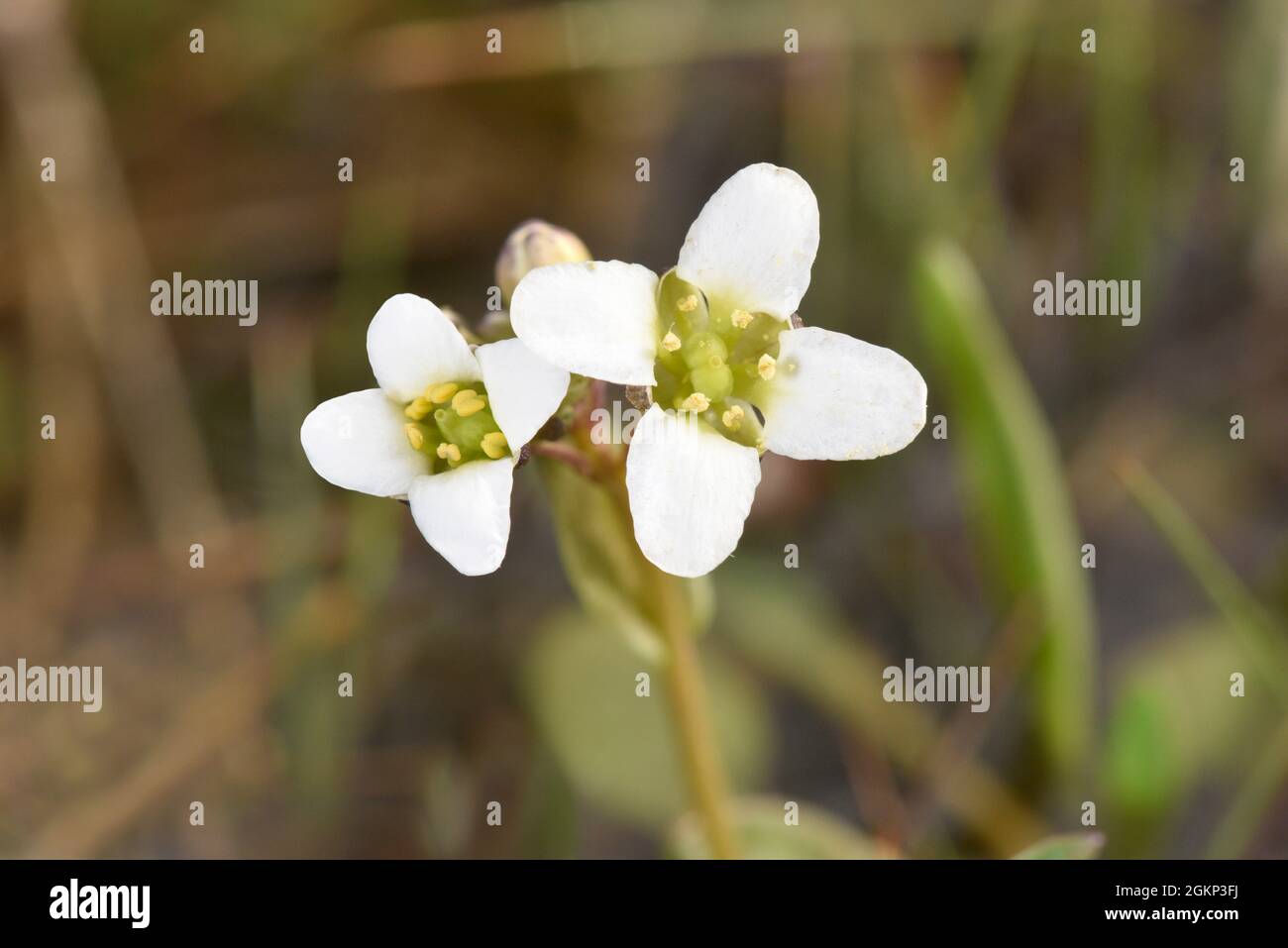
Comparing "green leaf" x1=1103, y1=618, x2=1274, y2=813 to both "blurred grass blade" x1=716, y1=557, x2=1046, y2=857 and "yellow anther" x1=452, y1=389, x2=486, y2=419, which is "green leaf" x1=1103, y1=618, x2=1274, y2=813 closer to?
"blurred grass blade" x1=716, y1=557, x2=1046, y2=857

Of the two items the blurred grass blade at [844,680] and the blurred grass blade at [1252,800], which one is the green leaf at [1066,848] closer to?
the blurred grass blade at [1252,800]

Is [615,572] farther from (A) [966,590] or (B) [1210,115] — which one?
(B) [1210,115]

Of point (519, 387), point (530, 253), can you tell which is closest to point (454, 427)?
point (519, 387)

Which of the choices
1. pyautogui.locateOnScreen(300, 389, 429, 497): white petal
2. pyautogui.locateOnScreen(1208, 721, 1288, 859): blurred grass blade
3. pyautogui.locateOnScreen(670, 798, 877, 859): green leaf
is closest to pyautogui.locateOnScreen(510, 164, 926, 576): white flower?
pyautogui.locateOnScreen(300, 389, 429, 497): white petal

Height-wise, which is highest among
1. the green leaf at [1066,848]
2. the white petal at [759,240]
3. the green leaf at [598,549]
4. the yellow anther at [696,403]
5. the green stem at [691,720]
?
the white petal at [759,240]

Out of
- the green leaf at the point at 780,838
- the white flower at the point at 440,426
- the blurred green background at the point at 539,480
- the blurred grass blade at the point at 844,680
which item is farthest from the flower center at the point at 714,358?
the blurred grass blade at the point at 844,680

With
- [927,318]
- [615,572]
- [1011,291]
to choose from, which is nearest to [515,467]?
[615,572]
